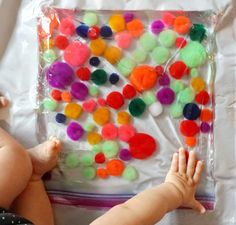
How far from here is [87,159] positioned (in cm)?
84

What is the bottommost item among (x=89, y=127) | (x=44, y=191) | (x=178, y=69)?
(x=44, y=191)

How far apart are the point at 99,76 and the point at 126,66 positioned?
0.16 ft

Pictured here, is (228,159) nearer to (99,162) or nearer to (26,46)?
(99,162)

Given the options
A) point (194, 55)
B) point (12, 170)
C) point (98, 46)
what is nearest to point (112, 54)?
point (98, 46)

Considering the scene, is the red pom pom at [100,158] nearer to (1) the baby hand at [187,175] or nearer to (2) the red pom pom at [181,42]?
(1) the baby hand at [187,175]

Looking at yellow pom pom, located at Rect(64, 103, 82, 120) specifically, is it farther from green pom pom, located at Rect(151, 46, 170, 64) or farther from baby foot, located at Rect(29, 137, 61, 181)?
green pom pom, located at Rect(151, 46, 170, 64)

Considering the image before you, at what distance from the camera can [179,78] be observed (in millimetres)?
830

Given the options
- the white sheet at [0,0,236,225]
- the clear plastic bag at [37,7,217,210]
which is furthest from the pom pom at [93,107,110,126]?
the white sheet at [0,0,236,225]

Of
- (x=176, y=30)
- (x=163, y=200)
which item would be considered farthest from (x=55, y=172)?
(x=176, y=30)

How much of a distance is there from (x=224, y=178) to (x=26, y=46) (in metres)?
0.40

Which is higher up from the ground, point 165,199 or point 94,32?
point 94,32

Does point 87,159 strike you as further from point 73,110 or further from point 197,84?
point 197,84

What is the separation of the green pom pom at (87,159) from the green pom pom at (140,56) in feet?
0.57

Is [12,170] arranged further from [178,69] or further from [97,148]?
[178,69]
